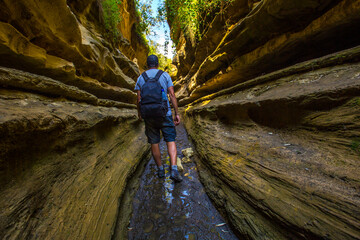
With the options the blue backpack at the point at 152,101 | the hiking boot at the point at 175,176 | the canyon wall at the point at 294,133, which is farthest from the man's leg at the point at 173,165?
the blue backpack at the point at 152,101

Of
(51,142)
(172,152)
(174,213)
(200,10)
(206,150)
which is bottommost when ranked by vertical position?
(174,213)

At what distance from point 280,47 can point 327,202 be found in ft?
12.3

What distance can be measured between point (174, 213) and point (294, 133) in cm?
228

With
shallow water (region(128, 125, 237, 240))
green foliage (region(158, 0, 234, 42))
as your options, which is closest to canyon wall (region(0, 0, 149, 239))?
shallow water (region(128, 125, 237, 240))

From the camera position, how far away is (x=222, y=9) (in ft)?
15.9

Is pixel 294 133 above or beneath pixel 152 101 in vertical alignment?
beneath

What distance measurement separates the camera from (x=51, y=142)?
5.19 feet

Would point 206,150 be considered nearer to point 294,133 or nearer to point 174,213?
point 174,213

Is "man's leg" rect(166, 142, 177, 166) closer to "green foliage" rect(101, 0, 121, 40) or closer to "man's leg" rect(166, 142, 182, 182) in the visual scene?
"man's leg" rect(166, 142, 182, 182)

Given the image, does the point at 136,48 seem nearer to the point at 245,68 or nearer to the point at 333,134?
the point at 245,68

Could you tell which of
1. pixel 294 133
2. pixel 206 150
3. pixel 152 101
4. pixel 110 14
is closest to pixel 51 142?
pixel 152 101

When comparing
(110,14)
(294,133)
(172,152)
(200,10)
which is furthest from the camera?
(110,14)

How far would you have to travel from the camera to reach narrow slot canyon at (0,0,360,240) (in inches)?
47.1

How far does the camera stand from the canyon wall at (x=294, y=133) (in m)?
1.23
